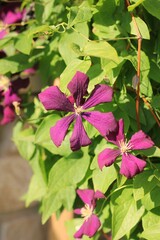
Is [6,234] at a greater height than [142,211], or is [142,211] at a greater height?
[142,211]

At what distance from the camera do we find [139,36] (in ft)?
2.18

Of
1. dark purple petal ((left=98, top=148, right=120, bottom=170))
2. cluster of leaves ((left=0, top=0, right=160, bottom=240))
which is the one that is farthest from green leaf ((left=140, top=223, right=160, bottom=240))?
dark purple petal ((left=98, top=148, right=120, bottom=170))

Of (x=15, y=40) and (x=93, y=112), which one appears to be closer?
(x=93, y=112)

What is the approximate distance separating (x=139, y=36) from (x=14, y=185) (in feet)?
3.52

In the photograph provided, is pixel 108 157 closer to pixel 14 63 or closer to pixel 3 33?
pixel 14 63

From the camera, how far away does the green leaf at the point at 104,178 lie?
0.71m

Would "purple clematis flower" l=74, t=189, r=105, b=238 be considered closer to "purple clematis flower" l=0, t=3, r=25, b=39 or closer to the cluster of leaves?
the cluster of leaves

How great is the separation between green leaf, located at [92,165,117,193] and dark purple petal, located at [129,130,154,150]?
A: 0.09 meters

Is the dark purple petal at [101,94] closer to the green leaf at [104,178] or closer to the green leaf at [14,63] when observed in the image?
the green leaf at [104,178]

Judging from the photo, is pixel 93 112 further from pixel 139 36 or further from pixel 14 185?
pixel 14 185

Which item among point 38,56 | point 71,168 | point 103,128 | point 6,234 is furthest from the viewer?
point 6,234

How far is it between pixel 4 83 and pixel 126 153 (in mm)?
403

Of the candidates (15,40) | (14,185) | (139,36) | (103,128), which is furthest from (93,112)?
(14,185)

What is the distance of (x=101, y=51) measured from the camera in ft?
1.99
